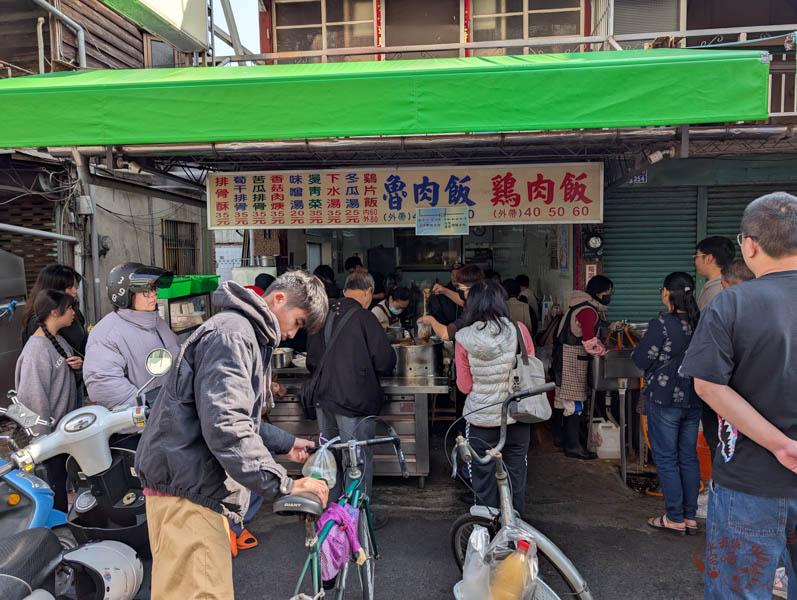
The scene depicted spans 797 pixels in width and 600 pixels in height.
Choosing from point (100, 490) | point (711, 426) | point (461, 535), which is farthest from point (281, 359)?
point (711, 426)

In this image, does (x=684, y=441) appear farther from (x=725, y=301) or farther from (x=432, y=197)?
(x=432, y=197)

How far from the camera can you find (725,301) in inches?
88.4

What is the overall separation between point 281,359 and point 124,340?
6.86 feet

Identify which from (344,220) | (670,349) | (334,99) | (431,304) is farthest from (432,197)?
(670,349)

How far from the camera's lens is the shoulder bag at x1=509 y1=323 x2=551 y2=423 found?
11.8ft

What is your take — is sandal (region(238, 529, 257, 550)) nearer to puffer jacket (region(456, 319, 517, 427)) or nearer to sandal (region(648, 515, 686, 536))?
puffer jacket (region(456, 319, 517, 427))

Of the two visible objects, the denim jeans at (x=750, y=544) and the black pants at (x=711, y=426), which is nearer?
the denim jeans at (x=750, y=544)

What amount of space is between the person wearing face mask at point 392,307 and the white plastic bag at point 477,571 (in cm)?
345

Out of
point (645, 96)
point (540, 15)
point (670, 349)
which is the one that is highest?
point (540, 15)

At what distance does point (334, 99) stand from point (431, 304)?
4156mm

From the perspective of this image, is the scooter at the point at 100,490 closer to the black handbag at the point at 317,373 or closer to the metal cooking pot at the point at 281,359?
the black handbag at the point at 317,373

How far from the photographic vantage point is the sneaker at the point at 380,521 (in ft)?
14.1

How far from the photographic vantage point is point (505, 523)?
2.73m

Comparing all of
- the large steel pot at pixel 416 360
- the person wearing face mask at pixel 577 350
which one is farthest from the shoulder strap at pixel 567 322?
the large steel pot at pixel 416 360
